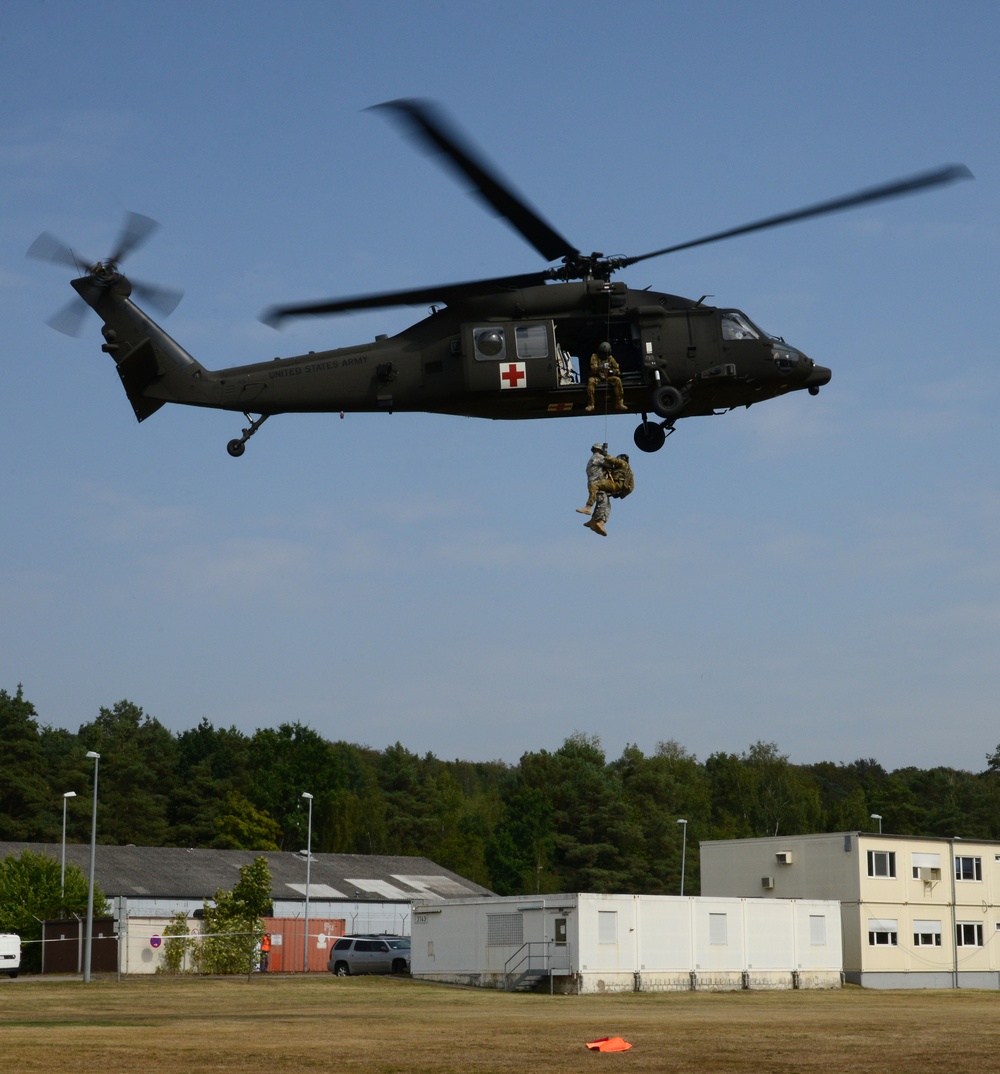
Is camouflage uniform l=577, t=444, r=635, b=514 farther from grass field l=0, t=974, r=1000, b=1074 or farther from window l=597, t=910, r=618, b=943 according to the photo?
window l=597, t=910, r=618, b=943

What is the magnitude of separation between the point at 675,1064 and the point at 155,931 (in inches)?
1701

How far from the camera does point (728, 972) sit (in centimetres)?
4859

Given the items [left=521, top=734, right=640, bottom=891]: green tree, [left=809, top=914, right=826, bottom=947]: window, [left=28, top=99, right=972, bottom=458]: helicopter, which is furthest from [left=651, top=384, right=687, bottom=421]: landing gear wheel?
[left=521, top=734, right=640, bottom=891]: green tree

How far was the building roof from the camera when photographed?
64.4m

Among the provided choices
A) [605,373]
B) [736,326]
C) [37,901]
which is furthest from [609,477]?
[37,901]

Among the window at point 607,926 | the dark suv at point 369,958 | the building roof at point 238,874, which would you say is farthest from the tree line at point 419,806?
the window at point 607,926

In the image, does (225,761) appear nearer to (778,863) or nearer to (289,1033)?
(778,863)

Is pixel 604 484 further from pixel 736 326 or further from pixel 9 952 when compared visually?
pixel 9 952

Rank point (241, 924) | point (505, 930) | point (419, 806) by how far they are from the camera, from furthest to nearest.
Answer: point (419, 806)
point (241, 924)
point (505, 930)

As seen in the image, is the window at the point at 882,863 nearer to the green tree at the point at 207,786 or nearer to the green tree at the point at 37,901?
the green tree at the point at 37,901

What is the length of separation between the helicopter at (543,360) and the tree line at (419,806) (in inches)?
3229

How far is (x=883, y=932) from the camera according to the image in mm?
56094

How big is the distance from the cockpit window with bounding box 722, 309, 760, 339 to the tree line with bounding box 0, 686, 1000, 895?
8210cm

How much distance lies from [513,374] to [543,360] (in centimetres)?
53
